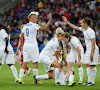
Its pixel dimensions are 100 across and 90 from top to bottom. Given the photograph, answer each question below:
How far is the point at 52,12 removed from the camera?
26.6 m

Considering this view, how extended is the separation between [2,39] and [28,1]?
735 inches

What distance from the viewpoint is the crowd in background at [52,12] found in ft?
80.7

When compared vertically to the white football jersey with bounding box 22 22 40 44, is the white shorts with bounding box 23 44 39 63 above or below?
below

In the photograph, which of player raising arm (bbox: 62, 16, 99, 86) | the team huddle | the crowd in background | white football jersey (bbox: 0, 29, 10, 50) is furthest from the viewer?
the crowd in background

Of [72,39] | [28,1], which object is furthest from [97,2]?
[72,39]

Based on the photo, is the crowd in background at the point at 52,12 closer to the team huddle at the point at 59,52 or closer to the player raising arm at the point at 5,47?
the player raising arm at the point at 5,47

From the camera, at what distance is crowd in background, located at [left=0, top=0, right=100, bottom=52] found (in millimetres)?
24609

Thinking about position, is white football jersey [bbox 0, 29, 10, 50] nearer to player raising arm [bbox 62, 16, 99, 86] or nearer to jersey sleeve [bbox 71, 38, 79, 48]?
jersey sleeve [bbox 71, 38, 79, 48]

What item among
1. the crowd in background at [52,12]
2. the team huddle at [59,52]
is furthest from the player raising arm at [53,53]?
the crowd in background at [52,12]

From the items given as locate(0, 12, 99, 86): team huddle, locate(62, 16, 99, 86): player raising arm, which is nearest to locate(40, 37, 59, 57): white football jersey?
locate(0, 12, 99, 86): team huddle

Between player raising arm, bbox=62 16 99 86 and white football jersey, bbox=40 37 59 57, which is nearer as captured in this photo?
player raising arm, bbox=62 16 99 86

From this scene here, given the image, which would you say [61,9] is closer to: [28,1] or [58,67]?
[28,1]

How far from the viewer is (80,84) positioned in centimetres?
1095

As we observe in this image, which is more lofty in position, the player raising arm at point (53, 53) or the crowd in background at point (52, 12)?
the crowd in background at point (52, 12)
